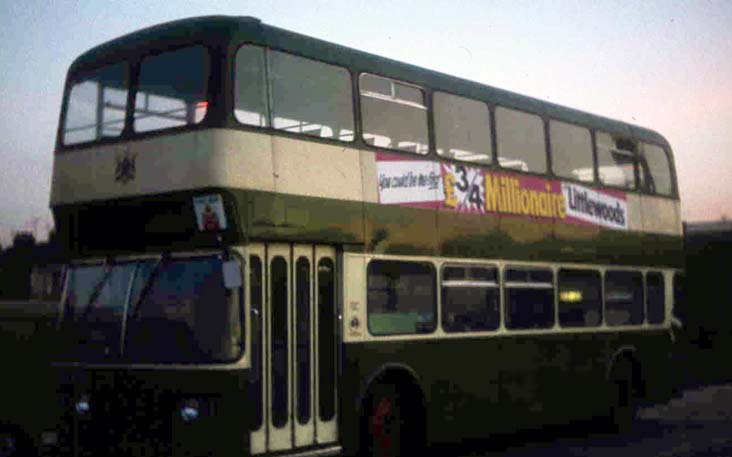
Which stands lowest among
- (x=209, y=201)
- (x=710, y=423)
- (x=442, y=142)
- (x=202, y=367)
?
(x=710, y=423)

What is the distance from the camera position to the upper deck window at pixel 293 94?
1081 centimetres

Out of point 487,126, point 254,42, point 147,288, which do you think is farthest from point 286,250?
point 487,126

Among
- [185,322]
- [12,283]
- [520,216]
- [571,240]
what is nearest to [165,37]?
[185,322]

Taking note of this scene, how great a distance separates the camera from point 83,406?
35.8 feet

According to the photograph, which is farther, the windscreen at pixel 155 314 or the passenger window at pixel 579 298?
the passenger window at pixel 579 298

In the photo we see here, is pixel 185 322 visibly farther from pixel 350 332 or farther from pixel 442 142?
pixel 442 142

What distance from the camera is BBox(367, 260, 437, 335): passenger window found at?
12164 mm

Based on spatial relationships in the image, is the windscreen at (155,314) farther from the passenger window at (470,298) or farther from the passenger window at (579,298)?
the passenger window at (579,298)

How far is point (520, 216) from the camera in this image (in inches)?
581

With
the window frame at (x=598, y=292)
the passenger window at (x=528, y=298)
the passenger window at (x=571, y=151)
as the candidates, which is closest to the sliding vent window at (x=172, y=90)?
the passenger window at (x=528, y=298)

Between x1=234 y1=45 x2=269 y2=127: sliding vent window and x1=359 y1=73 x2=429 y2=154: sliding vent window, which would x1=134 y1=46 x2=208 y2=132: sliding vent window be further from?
x1=359 y1=73 x2=429 y2=154: sliding vent window

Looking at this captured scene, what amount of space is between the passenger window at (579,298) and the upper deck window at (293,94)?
4.89 meters

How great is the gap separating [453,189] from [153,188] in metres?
4.07

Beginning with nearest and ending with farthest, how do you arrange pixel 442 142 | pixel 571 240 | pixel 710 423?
pixel 442 142 → pixel 571 240 → pixel 710 423
